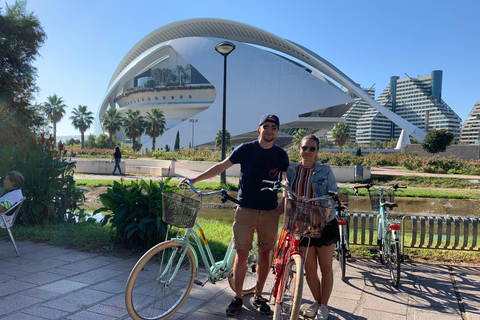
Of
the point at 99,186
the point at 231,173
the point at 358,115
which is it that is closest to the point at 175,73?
the point at 231,173

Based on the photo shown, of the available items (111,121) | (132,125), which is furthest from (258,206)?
(111,121)

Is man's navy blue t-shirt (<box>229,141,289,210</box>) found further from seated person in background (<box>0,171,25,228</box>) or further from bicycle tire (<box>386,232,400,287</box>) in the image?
seated person in background (<box>0,171,25,228</box>)

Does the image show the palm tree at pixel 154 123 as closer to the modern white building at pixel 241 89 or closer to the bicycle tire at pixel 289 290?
the modern white building at pixel 241 89

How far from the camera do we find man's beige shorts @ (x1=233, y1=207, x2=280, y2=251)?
2934mm

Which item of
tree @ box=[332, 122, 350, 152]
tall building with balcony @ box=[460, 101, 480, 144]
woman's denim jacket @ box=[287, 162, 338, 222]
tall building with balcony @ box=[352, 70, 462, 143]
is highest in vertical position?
tall building with balcony @ box=[352, 70, 462, 143]

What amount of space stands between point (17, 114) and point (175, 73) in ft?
179

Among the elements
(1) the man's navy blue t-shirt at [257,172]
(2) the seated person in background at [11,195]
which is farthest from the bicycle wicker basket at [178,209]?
(2) the seated person in background at [11,195]

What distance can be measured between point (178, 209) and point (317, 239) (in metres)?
1.04

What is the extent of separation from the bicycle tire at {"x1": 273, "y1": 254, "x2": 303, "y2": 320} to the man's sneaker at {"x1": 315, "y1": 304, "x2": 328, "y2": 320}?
356 millimetres

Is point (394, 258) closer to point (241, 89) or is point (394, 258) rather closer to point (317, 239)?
point (317, 239)

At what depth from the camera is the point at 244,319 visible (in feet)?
9.20

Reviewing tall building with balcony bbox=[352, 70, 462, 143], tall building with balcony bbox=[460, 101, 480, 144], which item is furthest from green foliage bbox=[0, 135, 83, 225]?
tall building with balcony bbox=[352, 70, 462, 143]

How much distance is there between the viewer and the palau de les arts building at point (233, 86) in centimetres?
5247

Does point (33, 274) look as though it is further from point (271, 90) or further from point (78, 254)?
point (271, 90)
